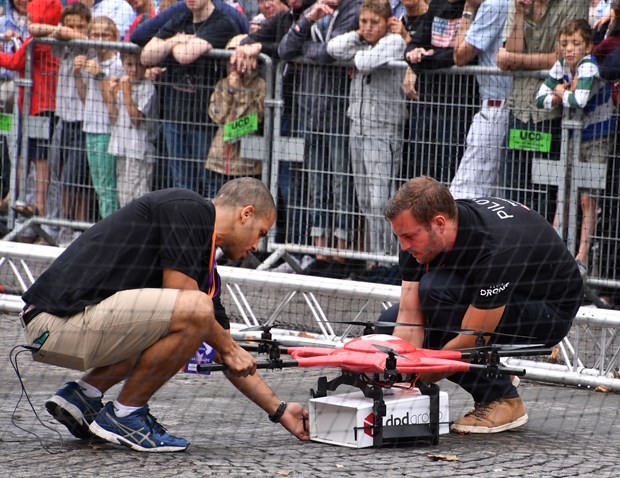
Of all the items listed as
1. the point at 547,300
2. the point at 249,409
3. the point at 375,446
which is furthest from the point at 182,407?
the point at 547,300

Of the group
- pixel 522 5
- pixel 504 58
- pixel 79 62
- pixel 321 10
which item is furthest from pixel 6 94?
pixel 522 5

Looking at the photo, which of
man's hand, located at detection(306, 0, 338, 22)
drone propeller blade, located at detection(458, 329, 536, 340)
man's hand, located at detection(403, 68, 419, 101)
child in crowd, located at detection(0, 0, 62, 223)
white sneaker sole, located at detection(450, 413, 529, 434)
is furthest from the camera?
child in crowd, located at detection(0, 0, 62, 223)

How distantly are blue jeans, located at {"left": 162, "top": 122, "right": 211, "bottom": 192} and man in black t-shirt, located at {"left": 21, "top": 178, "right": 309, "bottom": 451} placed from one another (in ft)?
15.5

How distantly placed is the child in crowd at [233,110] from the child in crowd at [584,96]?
2269 millimetres

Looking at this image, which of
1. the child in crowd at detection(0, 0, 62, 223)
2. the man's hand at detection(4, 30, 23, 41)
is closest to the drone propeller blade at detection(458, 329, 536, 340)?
the child in crowd at detection(0, 0, 62, 223)

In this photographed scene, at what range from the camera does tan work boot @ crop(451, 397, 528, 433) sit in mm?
5441

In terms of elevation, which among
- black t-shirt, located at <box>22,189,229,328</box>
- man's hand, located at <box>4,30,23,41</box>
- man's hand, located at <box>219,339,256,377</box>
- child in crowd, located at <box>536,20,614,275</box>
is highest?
man's hand, located at <box>4,30,23,41</box>

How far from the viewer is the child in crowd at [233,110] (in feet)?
30.9

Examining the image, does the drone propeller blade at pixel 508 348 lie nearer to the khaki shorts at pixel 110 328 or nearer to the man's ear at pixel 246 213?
the man's ear at pixel 246 213

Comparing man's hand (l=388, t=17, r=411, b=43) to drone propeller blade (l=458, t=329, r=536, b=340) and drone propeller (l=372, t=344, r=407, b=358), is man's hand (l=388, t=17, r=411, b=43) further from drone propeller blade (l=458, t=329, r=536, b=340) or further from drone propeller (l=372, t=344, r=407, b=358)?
drone propeller (l=372, t=344, r=407, b=358)

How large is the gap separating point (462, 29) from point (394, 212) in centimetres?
377

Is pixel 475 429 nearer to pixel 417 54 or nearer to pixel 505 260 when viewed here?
pixel 505 260

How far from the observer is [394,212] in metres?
5.18

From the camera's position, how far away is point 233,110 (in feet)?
31.1
